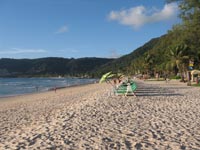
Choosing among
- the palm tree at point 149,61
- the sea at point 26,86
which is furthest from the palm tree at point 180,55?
the palm tree at point 149,61

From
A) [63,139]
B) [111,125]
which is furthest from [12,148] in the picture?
[111,125]

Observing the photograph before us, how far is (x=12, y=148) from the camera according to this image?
23.5ft

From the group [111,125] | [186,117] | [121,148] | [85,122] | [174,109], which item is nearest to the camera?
[121,148]

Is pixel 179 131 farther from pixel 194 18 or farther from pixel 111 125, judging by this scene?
pixel 194 18

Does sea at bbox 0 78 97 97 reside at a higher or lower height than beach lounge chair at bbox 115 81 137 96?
lower

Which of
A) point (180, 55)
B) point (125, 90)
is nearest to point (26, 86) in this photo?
point (180, 55)

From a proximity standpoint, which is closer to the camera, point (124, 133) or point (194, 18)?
point (124, 133)

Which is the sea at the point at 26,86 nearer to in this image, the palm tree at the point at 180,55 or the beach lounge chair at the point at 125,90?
the palm tree at the point at 180,55

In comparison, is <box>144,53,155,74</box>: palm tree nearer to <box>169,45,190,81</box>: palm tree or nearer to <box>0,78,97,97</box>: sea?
<box>0,78,97,97</box>: sea

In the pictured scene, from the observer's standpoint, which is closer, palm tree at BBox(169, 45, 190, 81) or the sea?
the sea

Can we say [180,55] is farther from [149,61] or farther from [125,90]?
[149,61]

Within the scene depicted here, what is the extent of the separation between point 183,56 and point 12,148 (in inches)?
1888

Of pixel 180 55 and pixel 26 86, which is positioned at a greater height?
pixel 180 55

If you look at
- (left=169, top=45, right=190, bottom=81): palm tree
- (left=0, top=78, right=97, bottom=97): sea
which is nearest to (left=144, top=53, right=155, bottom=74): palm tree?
(left=0, top=78, right=97, bottom=97): sea
